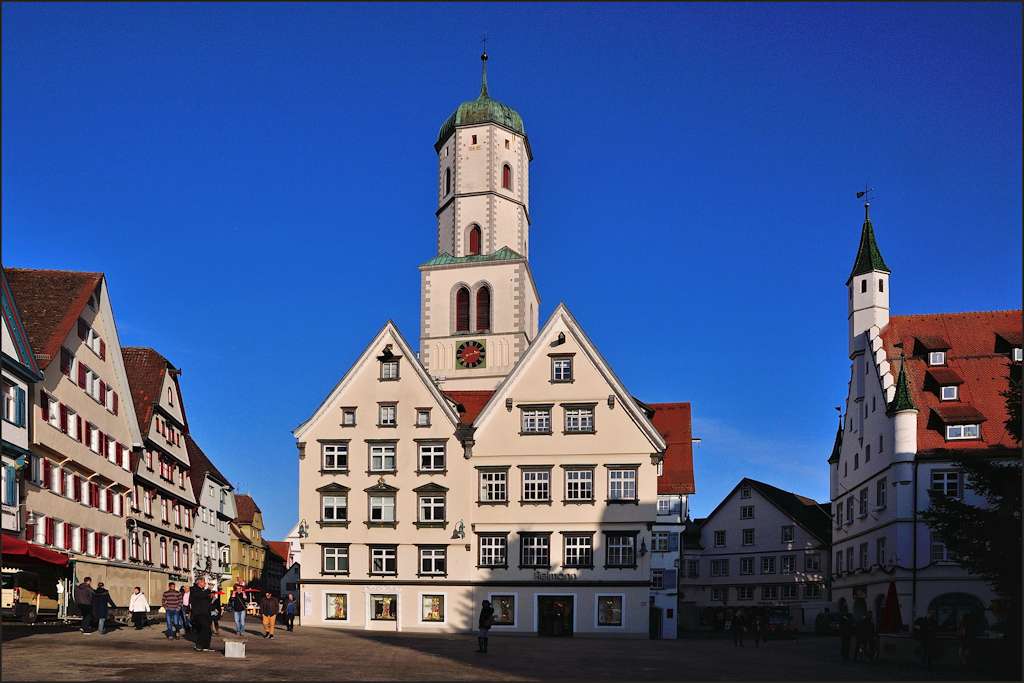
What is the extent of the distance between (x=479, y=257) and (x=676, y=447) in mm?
20153

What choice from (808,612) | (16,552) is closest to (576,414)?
(16,552)

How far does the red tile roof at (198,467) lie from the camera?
6744 cm

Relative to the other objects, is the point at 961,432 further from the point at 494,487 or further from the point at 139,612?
the point at 139,612

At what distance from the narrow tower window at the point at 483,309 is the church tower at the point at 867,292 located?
22547 millimetres

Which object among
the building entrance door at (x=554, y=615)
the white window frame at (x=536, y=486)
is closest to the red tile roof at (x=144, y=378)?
the white window frame at (x=536, y=486)

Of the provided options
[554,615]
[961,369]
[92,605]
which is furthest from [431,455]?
[961,369]

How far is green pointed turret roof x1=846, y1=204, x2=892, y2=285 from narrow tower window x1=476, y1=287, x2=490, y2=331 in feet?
73.7

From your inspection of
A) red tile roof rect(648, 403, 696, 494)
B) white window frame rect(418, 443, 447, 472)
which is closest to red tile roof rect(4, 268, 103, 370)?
white window frame rect(418, 443, 447, 472)

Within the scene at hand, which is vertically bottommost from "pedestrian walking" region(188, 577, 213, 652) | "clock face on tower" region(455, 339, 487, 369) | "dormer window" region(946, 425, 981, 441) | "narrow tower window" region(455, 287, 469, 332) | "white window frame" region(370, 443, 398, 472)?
"pedestrian walking" region(188, 577, 213, 652)

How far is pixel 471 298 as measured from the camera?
69.8 metres

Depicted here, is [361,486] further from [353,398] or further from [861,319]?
[861,319]

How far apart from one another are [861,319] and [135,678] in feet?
158

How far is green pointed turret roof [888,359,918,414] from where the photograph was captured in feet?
168

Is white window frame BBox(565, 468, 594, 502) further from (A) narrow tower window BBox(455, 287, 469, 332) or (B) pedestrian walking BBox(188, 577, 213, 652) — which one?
(B) pedestrian walking BBox(188, 577, 213, 652)
